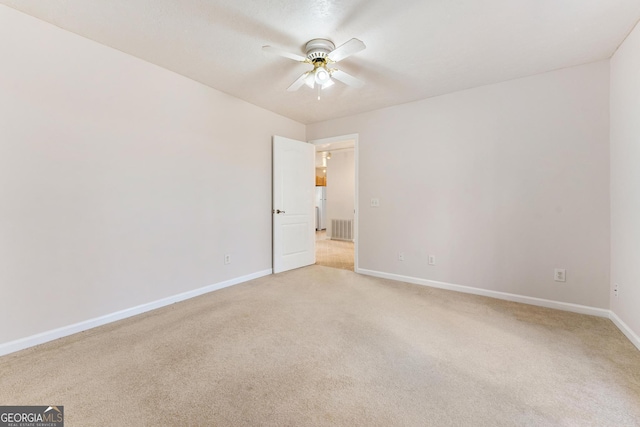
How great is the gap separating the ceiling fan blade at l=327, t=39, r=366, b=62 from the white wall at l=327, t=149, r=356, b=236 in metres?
4.95

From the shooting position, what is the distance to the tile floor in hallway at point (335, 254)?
183 inches

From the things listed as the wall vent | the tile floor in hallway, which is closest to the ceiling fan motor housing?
the tile floor in hallway

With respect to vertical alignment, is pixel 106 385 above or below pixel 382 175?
below

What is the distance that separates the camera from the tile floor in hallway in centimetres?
465

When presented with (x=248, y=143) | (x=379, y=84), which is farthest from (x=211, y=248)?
(x=379, y=84)

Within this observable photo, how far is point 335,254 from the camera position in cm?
552

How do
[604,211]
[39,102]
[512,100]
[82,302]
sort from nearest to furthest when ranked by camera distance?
[39,102]
[82,302]
[604,211]
[512,100]

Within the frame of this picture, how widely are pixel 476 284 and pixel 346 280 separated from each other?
1618 mm

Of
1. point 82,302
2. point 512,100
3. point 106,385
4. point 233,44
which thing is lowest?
point 106,385

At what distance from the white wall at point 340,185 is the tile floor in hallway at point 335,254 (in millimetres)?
712

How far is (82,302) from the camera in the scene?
221 cm

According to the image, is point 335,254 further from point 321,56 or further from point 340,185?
point 321,56

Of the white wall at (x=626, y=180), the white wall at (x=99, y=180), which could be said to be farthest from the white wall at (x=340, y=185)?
the white wall at (x=626, y=180)

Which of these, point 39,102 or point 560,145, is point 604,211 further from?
point 39,102
